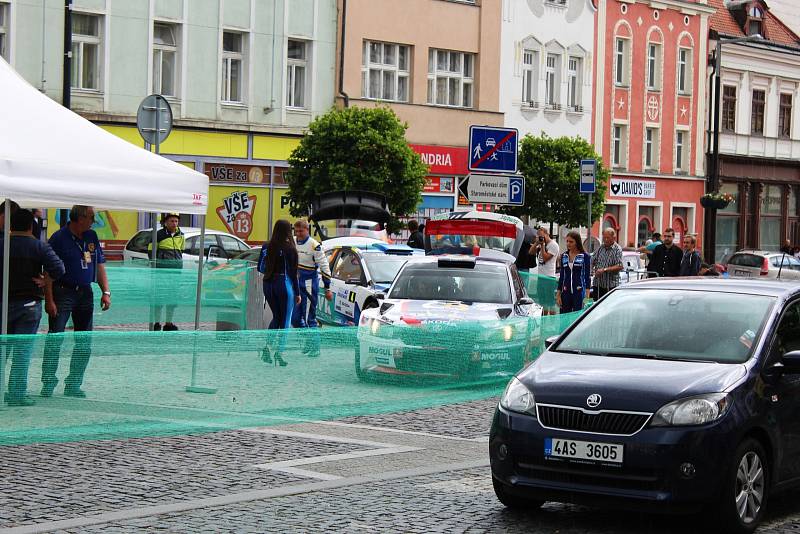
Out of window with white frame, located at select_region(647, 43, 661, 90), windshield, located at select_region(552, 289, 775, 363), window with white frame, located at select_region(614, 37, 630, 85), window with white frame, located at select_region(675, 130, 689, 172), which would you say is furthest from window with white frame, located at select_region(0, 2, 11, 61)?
window with white frame, located at select_region(675, 130, 689, 172)

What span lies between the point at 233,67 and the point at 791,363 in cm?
3369

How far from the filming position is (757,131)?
6203 centimetres

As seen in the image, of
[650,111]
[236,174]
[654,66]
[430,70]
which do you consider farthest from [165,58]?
[654,66]

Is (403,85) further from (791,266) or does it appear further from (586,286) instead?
(586,286)

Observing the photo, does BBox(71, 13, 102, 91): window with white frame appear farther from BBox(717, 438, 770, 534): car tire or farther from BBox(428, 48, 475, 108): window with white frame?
BBox(717, 438, 770, 534): car tire

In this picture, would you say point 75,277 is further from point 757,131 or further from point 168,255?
point 757,131

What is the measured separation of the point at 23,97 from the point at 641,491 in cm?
786

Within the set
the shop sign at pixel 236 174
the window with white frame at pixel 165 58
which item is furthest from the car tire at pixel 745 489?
the window with white frame at pixel 165 58

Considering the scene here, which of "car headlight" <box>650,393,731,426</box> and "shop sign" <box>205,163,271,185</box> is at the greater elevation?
"shop sign" <box>205,163,271,185</box>

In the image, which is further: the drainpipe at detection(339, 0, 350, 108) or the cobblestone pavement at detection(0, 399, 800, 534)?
the drainpipe at detection(339, 0, 350, 108)

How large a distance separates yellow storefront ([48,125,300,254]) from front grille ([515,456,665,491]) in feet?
98.7

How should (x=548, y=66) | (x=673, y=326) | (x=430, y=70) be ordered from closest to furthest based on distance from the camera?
(x=673, y=326) → (x=430, y=70) → (x=548, y=66)

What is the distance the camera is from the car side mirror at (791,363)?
8.69 meters

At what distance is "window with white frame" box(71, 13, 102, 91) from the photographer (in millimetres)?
37000
